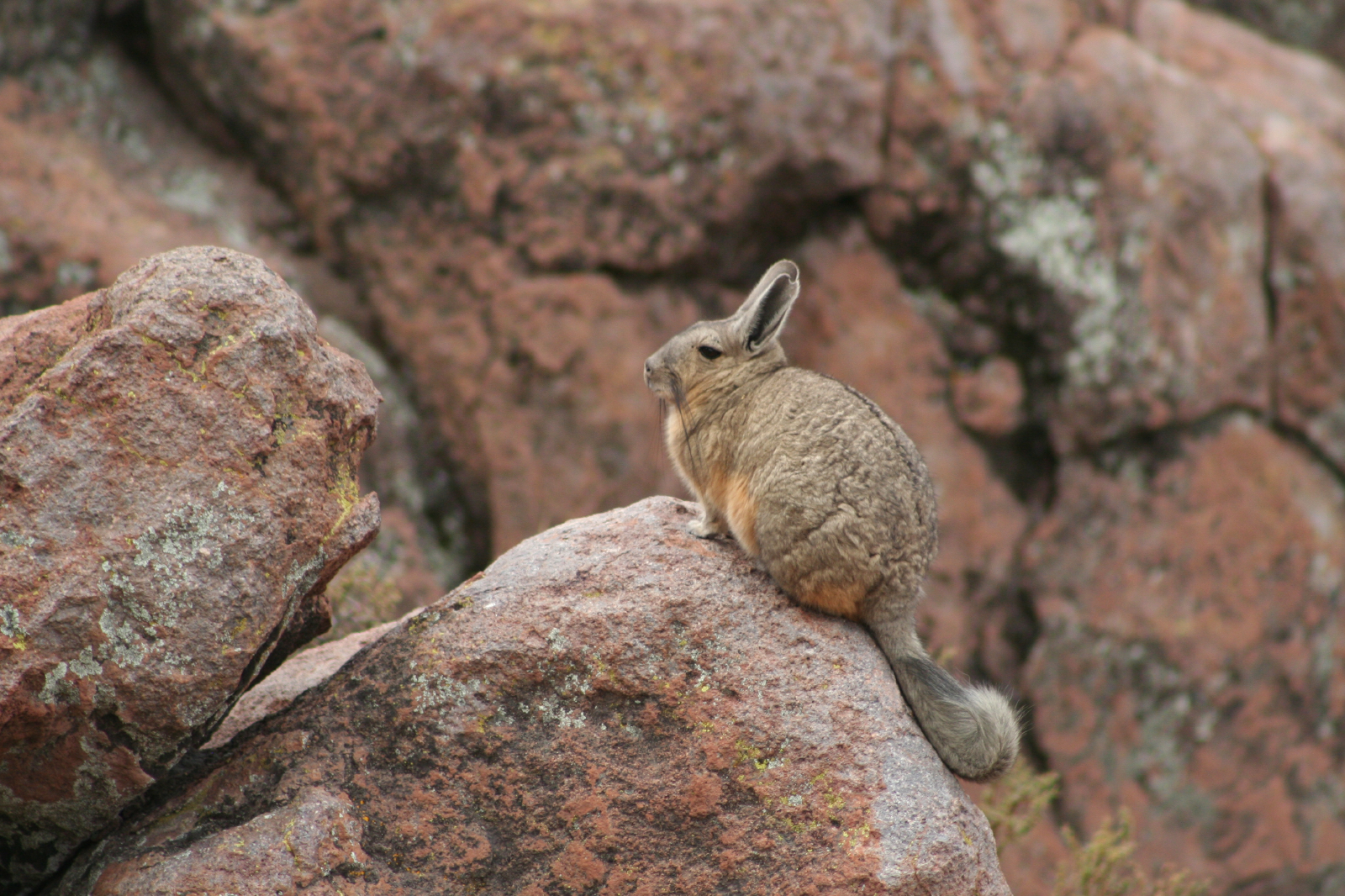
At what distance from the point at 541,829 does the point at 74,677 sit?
1.60 metres

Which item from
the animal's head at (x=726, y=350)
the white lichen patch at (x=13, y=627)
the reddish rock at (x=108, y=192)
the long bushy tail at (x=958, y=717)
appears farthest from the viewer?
the reddish rock at (x=108, y=192)

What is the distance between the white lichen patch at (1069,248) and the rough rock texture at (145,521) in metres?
6.62

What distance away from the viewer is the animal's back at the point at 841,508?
4695mm

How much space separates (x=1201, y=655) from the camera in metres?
9.35

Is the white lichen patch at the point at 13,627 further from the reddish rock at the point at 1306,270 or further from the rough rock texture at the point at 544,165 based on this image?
the reddish rock at the point at 1306,270

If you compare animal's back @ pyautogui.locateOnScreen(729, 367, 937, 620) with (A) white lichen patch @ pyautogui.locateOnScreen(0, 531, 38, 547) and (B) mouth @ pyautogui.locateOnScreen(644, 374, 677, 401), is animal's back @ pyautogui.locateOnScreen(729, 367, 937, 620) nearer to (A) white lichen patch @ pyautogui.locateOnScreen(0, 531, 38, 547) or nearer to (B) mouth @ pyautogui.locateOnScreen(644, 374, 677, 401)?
(B) mouth @ pyautogui.locateOnScreen(644, 374, 677, 401)

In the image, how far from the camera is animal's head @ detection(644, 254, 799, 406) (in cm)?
562

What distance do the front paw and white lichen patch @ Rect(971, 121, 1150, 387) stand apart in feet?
17.1

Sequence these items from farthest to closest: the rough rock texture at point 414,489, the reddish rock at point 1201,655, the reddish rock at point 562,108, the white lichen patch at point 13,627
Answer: the reddish rock at point 1201,655, the rough rock texture at point 414,489, the reddish rock at point 562,108, the white lichen patch at point 13,627

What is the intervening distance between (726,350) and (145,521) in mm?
2859

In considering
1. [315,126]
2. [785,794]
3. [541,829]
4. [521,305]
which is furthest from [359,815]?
[315,126]

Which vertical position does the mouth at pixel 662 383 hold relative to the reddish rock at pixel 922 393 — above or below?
above

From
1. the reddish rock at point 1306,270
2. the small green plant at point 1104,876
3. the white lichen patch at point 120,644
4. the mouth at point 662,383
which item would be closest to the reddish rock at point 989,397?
the reddish rock at point 1306,270

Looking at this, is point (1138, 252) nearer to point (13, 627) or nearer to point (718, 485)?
point (718, 485)
